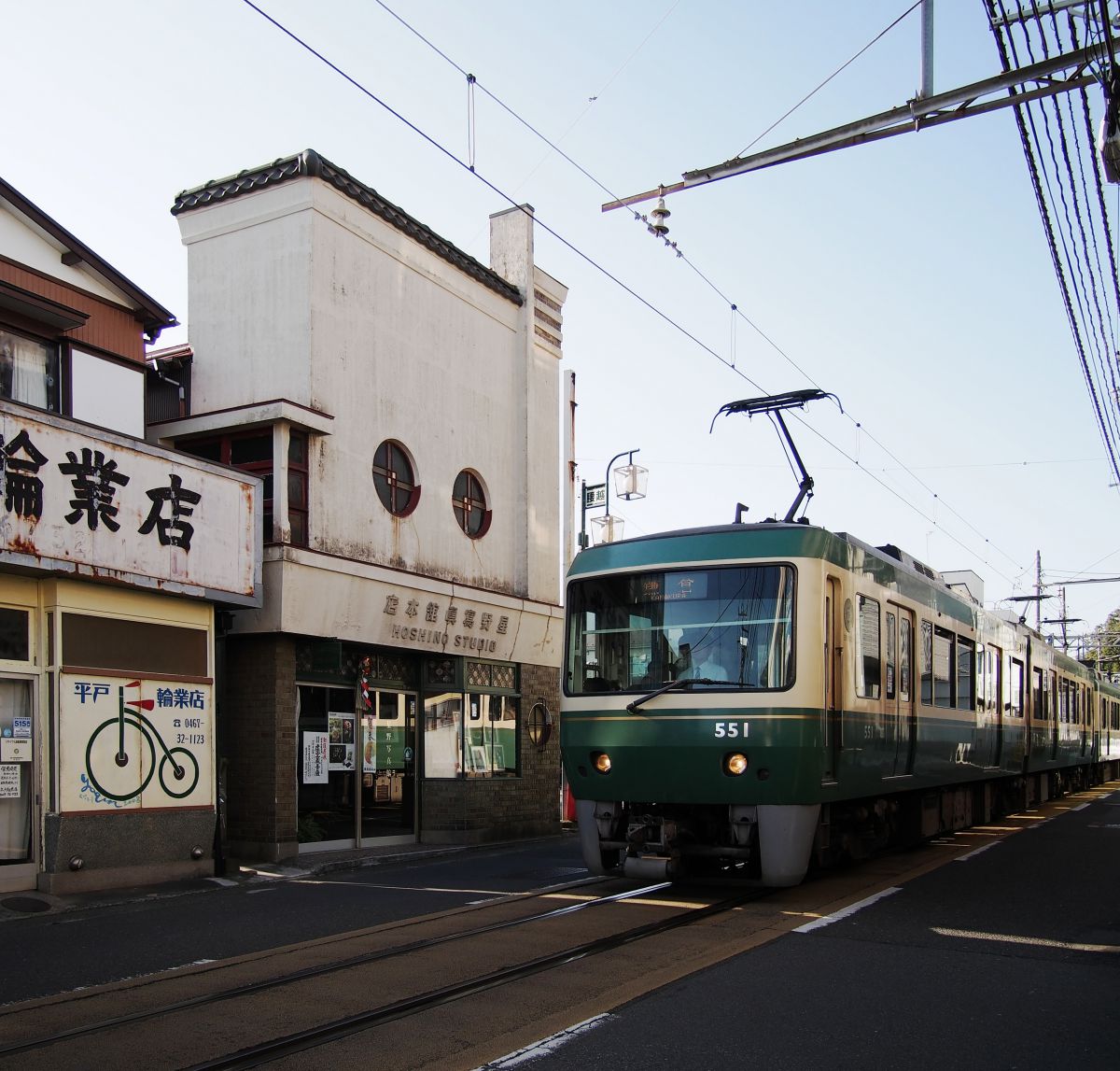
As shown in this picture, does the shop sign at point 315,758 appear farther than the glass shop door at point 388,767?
No

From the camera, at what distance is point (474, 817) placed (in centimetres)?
1700

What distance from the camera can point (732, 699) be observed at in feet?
30.8

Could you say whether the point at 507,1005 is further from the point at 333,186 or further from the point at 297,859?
the point at 333,186

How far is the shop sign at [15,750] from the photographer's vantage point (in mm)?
11133

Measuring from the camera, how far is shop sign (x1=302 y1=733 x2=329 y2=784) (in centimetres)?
1470

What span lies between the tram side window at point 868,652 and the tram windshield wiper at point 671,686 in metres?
1.64

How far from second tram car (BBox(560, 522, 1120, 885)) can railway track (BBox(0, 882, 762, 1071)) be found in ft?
2.98

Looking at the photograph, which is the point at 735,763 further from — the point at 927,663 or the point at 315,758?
the point at 315,758

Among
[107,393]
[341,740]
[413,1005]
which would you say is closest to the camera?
[413,1005]

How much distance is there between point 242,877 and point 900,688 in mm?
7067

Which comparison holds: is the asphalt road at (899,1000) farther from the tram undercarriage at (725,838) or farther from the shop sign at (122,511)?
the shop sign at (122,511)

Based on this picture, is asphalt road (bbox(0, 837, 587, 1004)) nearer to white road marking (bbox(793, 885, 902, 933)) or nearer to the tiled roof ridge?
white road marking (bbox(793, 885, 902, 933))

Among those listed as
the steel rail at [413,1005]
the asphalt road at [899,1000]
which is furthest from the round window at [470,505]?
the steel rail at [413,1005]

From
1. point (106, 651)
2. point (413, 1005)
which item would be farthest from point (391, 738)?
point (413, 1005)
